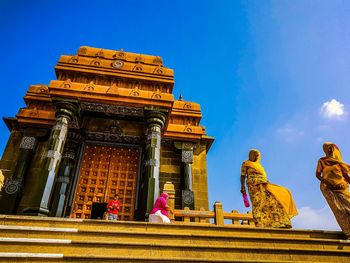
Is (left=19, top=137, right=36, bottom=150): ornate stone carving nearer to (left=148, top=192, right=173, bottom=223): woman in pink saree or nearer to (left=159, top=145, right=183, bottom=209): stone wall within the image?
(left=159, top=145, right=183, bottom=209): stone wall

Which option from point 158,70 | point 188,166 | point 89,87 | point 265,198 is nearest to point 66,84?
point 89,87

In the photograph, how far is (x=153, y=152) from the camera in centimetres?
920

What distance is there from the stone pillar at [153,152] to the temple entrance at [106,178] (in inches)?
73.5

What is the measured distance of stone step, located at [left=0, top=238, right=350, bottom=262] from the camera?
4160 millimetres

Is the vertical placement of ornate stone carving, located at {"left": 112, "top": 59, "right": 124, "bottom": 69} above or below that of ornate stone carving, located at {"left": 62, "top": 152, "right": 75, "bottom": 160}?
above

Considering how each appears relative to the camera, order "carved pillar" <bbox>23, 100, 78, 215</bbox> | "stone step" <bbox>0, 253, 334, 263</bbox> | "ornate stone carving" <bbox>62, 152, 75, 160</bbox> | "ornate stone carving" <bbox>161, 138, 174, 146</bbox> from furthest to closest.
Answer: "ornate stone carving" <bbox>161, 138, 174, 146</bbox>
"ornate stone carving" <bbox>62, 152, 75, 160</bbox>
"carved pillar" <bbox>23, 100, 78, 215</bbox>
"stone step" <bbox>0, 253, 334, 263</bbox>

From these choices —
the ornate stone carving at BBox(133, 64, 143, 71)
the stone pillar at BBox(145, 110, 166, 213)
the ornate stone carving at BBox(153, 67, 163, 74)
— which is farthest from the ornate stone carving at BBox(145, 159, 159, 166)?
the ornate stone carving at BBox(133, 64, 143, 71)

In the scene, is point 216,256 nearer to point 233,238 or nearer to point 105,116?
point 233,238

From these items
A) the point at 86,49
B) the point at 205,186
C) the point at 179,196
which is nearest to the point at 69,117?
the point at 86,49

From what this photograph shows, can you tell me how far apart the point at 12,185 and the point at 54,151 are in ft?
8.75

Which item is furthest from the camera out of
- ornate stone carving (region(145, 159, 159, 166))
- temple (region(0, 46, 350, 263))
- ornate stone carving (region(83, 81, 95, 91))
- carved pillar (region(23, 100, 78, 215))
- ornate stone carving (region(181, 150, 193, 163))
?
ornate stone carving (region(181, 150, 193, 163))

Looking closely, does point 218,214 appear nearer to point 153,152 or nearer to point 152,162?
point 152,162

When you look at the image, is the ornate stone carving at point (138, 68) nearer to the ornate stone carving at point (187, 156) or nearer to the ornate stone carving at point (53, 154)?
the ornate stone carving at point (187, 156)

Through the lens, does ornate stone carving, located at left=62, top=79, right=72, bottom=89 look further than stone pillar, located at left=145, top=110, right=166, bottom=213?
Yes
